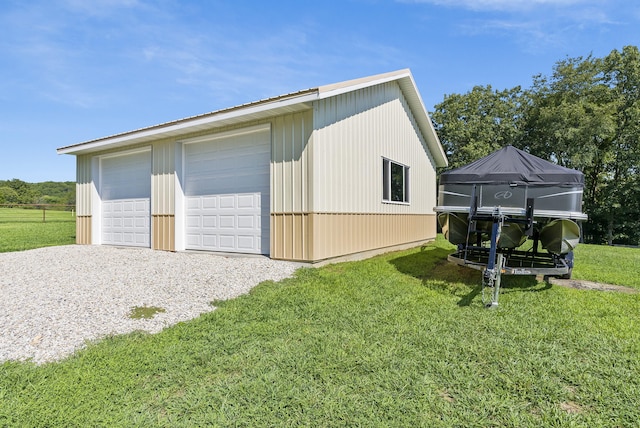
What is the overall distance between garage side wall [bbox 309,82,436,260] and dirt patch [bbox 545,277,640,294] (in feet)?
13.0

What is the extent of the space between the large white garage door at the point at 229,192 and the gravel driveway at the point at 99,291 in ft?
1.80

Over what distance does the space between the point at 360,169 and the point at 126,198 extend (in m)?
7.15

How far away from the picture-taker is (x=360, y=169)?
823 cm

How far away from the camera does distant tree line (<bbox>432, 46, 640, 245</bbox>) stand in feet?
Answer: 65.9

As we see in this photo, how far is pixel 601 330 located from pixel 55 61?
45.4 feet

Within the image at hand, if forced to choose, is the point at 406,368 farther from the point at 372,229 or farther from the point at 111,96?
the point at 111,96

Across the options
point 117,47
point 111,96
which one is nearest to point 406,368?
point 117,47

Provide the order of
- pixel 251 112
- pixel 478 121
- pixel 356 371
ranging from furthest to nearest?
pixel 478 121, pixel 251 112, pixel 356 371

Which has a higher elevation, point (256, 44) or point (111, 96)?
point (256, 44)

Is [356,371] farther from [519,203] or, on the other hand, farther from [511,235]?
[511,235]

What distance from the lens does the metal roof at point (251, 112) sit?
638 cm

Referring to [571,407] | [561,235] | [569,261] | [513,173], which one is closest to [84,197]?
[513,173]

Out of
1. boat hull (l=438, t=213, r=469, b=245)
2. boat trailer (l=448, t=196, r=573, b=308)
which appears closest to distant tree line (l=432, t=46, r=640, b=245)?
boat trailer (l=448, t=196, r=573, b=308)

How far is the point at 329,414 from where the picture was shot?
213 centimetres
